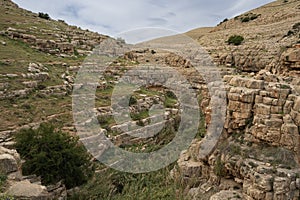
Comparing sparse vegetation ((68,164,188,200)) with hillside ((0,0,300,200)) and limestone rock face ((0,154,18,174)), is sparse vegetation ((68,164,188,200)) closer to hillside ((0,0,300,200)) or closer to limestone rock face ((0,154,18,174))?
hillside ((0,0,300,200))

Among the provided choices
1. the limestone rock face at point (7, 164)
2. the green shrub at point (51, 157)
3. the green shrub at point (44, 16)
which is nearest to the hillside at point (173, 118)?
the limestone rock face at point (7, 164)

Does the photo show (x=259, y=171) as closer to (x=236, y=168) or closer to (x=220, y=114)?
(x=236, y=168)

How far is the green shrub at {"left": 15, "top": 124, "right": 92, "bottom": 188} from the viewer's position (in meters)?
8.76

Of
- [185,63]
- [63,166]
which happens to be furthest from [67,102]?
[185,63]

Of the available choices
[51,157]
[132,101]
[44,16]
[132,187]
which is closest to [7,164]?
[132,187]

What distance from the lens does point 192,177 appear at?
34.4 ft

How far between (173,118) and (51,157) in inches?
366

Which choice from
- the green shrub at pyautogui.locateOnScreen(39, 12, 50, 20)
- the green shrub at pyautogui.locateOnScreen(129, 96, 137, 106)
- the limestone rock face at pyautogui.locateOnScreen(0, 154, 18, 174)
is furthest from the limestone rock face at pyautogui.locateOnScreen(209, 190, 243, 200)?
the green shrub at pyautogui.locateOnScreen(39, 12, 50, 20)

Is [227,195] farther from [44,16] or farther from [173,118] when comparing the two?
[44,16]

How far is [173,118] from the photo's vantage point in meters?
17.4

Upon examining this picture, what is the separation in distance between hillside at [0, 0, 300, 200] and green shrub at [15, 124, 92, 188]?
40cm

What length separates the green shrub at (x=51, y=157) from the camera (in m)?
8.76

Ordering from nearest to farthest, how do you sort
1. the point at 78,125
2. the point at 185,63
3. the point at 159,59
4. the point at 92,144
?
the point at 92,144, the point at 78,125, the point at 185,63, the point at 159,59

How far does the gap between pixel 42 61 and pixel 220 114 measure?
15.8 meters
